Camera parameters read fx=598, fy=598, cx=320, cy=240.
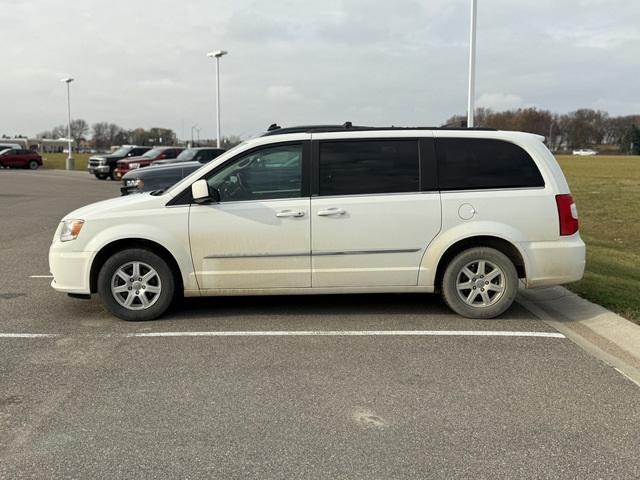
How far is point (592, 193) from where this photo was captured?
22922 mm

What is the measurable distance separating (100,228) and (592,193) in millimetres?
21389

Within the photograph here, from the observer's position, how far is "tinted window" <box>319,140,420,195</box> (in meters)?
5.74

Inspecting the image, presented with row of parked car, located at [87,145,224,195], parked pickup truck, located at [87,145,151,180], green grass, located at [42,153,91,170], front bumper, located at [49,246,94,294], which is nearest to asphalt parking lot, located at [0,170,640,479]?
front bumper, located at [49,246,94,294]

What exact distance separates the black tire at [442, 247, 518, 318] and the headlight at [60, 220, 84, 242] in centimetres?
355

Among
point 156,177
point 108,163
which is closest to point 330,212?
point 156,177

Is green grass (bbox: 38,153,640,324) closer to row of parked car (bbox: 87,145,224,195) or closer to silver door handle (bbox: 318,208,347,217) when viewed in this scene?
silver door handle (bbox: 318,208,347,217)

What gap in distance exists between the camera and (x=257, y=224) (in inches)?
222

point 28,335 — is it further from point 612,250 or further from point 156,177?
point 612,250

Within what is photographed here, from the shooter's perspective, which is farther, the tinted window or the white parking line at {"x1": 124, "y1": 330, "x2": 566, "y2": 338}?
the tinted window

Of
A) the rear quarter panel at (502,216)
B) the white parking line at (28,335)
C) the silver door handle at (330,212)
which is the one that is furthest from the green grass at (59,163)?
the rear quarter panel at (502,216)

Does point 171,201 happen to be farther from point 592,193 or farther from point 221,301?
point 592,193


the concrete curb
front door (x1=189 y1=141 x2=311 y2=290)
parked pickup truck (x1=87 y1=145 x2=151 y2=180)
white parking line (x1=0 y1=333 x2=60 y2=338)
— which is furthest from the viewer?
parked pickup truck (x1=87 y1=145 x2=151 y2=180)

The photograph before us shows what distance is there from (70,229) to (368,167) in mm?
2923

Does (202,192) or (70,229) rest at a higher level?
(202,192)
